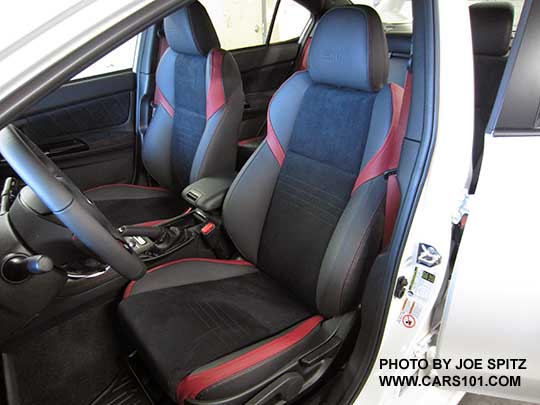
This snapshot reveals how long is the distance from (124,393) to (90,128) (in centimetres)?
136

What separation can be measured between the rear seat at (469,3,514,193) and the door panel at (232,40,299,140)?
53.2 inches

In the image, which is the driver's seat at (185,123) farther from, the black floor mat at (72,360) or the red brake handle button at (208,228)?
the black floor mat at (72,360)

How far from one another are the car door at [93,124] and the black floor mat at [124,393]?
106 cm

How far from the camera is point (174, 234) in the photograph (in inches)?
62.3

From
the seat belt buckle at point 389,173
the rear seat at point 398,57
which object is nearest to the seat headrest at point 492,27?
the rear seat at point 398,57

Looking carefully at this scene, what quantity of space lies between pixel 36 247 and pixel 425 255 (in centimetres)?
89

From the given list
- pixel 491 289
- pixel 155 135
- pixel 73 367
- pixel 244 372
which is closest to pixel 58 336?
pixel 73 367

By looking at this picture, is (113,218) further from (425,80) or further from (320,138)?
(425,80)

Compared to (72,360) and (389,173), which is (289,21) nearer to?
(389,173)

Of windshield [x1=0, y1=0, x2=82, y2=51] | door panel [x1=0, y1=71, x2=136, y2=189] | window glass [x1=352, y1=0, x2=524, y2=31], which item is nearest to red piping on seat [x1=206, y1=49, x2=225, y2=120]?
door panel [x1=0, y1=71, x2=136, y2=189]

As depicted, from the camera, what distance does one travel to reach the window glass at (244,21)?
304 centimetres

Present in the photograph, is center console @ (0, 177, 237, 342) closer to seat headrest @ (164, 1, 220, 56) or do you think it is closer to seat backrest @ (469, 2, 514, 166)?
seat headrest @ (164, 1, 220, 56)

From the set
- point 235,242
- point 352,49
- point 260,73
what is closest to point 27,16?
point 352,49

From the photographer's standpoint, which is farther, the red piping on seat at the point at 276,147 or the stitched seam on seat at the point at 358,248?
the red piping on seat at the point at 276,147
